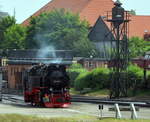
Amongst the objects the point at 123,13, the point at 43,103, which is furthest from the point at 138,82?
the point at 43,103

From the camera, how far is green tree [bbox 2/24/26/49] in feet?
374

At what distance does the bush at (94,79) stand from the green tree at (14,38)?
157ft

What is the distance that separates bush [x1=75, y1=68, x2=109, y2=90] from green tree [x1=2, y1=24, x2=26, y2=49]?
47.8m

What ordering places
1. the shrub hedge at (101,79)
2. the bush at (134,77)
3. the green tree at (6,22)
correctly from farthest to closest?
the green tree at (6,22) < the shrub hedge at (101,79) < the bush at (134,77)

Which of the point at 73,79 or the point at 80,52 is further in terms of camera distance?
the point at 80,52

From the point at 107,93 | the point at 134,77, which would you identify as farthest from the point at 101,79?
the point at 134,77

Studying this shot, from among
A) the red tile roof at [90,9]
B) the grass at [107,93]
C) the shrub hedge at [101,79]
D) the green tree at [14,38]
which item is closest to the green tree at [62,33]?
the green tree at [14,38]

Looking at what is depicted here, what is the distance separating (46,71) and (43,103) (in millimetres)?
2282

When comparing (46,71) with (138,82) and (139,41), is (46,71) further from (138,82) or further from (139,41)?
(139,41)

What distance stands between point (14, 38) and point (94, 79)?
54950 mm

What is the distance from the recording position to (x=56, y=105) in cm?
3775

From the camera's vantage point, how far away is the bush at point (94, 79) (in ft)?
197

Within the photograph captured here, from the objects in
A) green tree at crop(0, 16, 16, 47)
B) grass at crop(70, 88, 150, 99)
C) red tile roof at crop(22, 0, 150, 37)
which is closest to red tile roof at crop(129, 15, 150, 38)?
red tile roof at crop(22, 0, 150, 37)

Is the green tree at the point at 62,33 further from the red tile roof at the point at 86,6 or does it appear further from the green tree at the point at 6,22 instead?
the red tile roof at the point at 86,6
